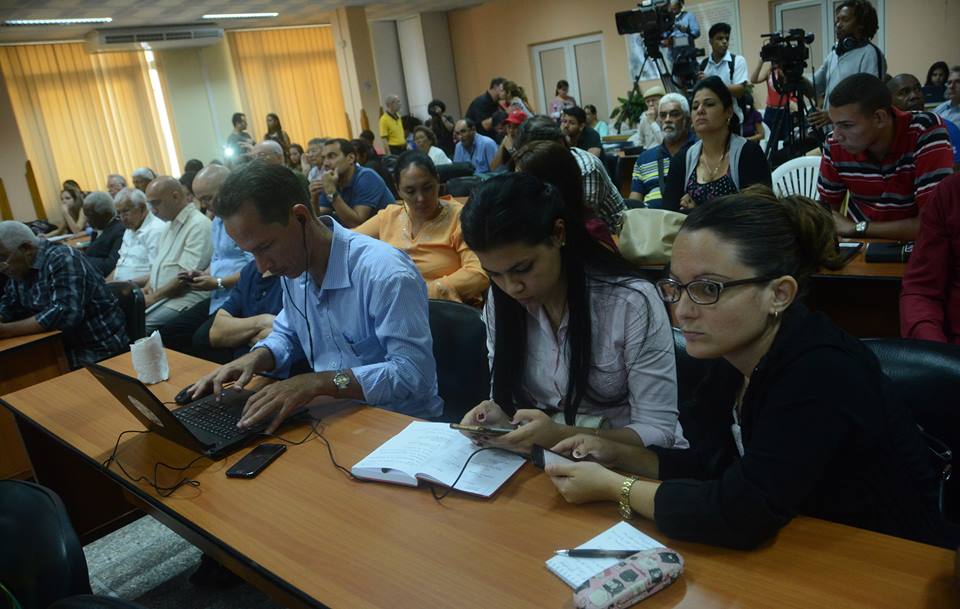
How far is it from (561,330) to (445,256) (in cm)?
176

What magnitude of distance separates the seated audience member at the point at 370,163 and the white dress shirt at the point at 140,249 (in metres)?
1.73

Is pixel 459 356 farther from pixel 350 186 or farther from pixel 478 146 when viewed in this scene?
pixel 478 146

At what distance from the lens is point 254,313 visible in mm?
3111

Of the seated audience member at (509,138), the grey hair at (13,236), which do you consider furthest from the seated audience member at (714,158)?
the grey hair at (13,236)

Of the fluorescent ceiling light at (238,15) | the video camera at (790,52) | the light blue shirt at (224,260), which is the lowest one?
the light blue shirt at (224,260)

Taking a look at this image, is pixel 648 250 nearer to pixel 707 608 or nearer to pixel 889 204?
pixel 889 204

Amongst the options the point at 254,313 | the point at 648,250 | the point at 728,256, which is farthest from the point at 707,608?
the point at 254,313

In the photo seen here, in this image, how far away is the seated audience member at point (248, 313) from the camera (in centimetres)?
295

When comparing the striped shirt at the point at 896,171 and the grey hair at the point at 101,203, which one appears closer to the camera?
the striped shirt at the point at 896,171

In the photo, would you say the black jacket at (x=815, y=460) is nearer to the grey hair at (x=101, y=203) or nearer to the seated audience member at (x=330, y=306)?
the seated audience member at (x=330, y=306)

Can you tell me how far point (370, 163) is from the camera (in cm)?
750

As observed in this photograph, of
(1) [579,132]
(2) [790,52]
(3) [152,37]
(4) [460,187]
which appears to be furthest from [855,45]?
(3) [152,37]

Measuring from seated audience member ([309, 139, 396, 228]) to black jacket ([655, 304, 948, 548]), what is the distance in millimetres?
3819

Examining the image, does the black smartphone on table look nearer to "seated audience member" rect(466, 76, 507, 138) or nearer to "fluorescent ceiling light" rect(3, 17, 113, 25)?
"seated audience member" rect(466, 76, 507, 138)
